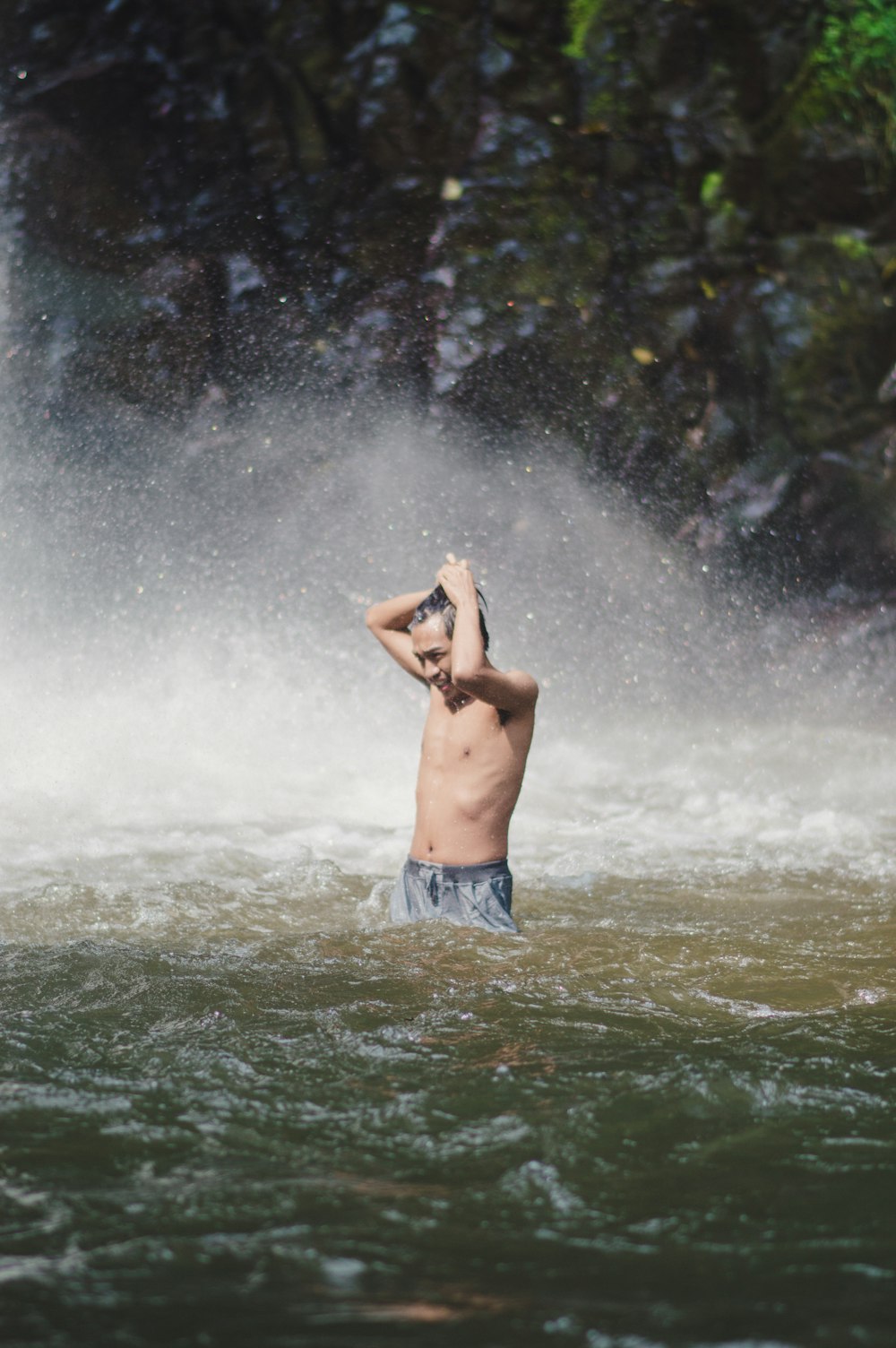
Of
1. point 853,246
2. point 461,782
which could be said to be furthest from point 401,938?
point 853,246

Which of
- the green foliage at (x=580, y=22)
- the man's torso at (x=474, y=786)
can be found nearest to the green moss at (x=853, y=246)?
the green foliage at (x=580, y=22)

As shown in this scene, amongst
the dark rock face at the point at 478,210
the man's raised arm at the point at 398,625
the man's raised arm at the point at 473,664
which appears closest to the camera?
the man's raised arm at the point at 473,664

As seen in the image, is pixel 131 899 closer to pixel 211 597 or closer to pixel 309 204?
pixel 211 597

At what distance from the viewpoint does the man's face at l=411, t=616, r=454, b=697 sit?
4.29 meters

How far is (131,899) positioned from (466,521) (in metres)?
6.73

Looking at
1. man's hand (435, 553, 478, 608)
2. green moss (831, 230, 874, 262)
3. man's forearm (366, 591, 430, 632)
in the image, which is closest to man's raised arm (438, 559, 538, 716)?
man's hand (435, 553, 478, 608)

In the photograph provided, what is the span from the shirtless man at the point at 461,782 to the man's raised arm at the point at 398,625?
0.34 metres

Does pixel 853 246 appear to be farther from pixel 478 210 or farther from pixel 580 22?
pixel 478 210

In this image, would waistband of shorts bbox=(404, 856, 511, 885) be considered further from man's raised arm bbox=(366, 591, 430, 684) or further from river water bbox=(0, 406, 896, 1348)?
man's raised arm bbox=(366, 591, 430, 684)

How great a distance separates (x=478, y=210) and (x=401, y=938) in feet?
26.0

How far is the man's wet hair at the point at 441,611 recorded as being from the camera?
4.29 meters

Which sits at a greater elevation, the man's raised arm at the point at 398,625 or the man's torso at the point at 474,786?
the man's raised arm at the point at 398,625

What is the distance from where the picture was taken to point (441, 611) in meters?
4.31

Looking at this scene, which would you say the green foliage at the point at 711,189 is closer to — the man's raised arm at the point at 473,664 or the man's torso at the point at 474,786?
the man's raised arm at the point at 473,664
